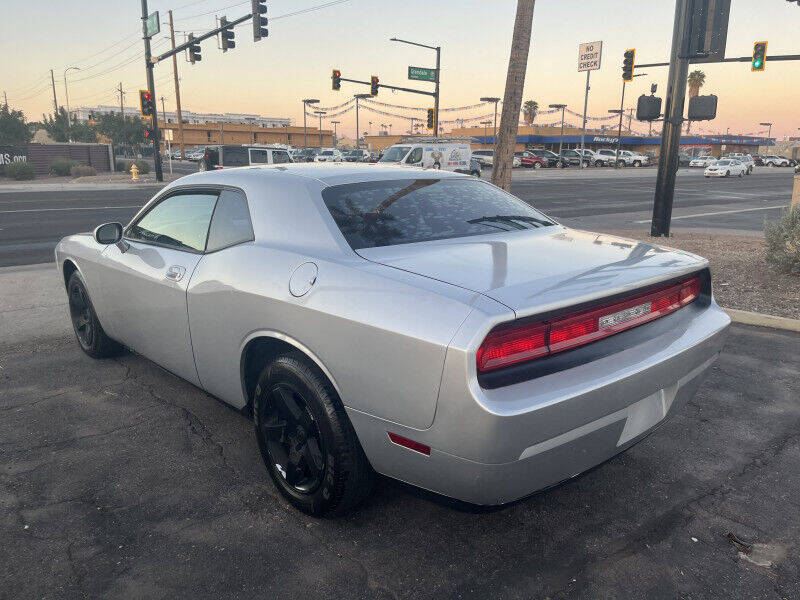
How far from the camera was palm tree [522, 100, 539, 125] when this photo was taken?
332 ft

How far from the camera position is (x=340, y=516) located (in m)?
2.77

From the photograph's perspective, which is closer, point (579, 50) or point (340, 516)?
point (340, 516)

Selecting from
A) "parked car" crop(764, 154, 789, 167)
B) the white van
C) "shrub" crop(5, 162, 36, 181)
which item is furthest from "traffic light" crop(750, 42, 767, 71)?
"parked car" crop(764, 154, 789, 167)

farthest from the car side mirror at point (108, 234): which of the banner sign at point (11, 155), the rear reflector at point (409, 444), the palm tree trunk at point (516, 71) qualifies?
the banner sign at point (11, 155)

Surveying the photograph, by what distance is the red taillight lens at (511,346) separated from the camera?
6.96 ft

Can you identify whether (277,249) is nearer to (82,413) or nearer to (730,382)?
(82,413)

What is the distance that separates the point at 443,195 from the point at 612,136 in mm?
96830

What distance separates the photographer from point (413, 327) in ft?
7.17

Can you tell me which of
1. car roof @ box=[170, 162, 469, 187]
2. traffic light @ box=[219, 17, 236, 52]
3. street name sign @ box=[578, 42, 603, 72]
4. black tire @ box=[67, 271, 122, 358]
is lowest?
black tire @ box=[67, 271, 122, 358]

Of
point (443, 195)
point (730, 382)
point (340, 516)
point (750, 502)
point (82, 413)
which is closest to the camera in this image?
point (340, 516)

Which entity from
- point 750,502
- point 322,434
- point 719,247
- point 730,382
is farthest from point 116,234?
point 719,247

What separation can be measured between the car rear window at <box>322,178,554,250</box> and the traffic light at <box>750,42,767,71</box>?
78.1ft

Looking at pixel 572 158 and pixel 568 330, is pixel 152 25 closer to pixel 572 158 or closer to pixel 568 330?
pixel 568 330

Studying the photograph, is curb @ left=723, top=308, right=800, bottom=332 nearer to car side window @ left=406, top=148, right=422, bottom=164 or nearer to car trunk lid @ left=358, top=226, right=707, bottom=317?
car trunk lid @ left=358, top=226, right=707, bottom=317
